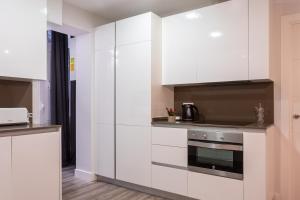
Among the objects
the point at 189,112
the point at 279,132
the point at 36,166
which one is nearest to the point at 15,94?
the point at 36,166

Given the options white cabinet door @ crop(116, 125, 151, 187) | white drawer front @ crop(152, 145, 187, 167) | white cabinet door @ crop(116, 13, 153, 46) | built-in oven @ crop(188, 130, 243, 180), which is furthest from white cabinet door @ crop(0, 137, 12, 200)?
white cabinet door @ crop(116, 13, 153, 46)

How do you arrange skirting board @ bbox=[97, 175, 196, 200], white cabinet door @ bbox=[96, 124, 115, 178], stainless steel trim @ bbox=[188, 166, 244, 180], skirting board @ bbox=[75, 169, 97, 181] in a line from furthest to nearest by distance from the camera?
skirting board @ bbox=[75, 169, 97, 181], white cabinet door @ bbox=[96, 124, 115, 178], skirting board @ bbox=[97, 175, 196, 200], stainless steel trim @ bbox=[188, 166, 244, 180]

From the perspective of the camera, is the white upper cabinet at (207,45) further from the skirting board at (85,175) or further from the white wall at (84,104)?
the skirting board at (85,175)

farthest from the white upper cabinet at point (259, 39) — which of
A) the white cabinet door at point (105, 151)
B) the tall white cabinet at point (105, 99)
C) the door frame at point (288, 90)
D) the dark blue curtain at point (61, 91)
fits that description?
the dark blue curtain at point (61, 91)

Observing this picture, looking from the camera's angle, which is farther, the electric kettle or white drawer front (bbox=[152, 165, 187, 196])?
the electric kettle

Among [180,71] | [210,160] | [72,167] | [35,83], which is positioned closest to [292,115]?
[210,160]

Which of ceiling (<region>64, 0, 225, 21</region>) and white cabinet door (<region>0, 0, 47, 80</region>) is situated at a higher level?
ceiling (<region>64, 0, 225, 21</region>)

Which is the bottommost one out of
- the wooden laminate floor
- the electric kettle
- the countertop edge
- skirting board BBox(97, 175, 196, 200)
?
the wooden laminate floor

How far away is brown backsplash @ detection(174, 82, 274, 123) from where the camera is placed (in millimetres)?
2512

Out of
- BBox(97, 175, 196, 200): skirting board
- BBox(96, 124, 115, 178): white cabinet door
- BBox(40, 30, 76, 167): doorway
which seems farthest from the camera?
BBox(40, 30, 76, 167): doorway

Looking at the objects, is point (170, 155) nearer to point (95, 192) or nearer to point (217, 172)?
point (217, 172)

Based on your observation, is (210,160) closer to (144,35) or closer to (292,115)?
(292,115)

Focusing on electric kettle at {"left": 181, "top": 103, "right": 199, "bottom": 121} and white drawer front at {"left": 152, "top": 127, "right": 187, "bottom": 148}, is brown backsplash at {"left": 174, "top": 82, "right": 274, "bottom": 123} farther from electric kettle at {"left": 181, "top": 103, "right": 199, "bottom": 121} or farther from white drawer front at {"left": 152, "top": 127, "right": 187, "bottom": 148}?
white drawer front at {"left": 152, "top": 127, "right": 187, "bottom": 148}

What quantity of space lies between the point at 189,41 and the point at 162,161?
1483 millimetres
